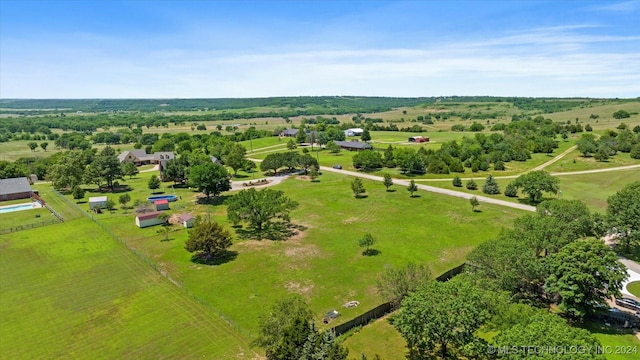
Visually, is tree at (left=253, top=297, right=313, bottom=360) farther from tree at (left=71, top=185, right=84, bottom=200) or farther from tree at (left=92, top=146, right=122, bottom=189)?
tree at (left=92, top=146, right=122, bottom=189)

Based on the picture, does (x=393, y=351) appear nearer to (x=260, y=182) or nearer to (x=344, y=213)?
(x=344, y=213)

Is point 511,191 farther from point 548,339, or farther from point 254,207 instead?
point 548,339

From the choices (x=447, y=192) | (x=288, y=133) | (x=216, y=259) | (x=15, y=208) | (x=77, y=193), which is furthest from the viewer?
(x=288, y=133)

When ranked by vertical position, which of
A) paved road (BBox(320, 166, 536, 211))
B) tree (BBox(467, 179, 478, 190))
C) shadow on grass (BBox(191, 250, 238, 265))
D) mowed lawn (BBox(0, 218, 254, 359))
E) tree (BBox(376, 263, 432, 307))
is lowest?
mowed lawn (BBox(0, 218, 254, 359))

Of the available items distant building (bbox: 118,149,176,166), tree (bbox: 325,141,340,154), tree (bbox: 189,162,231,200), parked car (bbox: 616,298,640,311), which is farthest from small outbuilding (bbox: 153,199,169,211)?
tree (bbox: 325,141,340,154)

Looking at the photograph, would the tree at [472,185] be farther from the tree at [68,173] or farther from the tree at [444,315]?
the tree at [68,173]

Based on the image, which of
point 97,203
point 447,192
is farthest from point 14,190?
point 447,192

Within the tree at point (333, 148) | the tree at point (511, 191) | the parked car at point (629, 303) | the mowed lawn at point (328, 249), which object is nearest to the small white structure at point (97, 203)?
the mowed lawn at point (328, 249)
